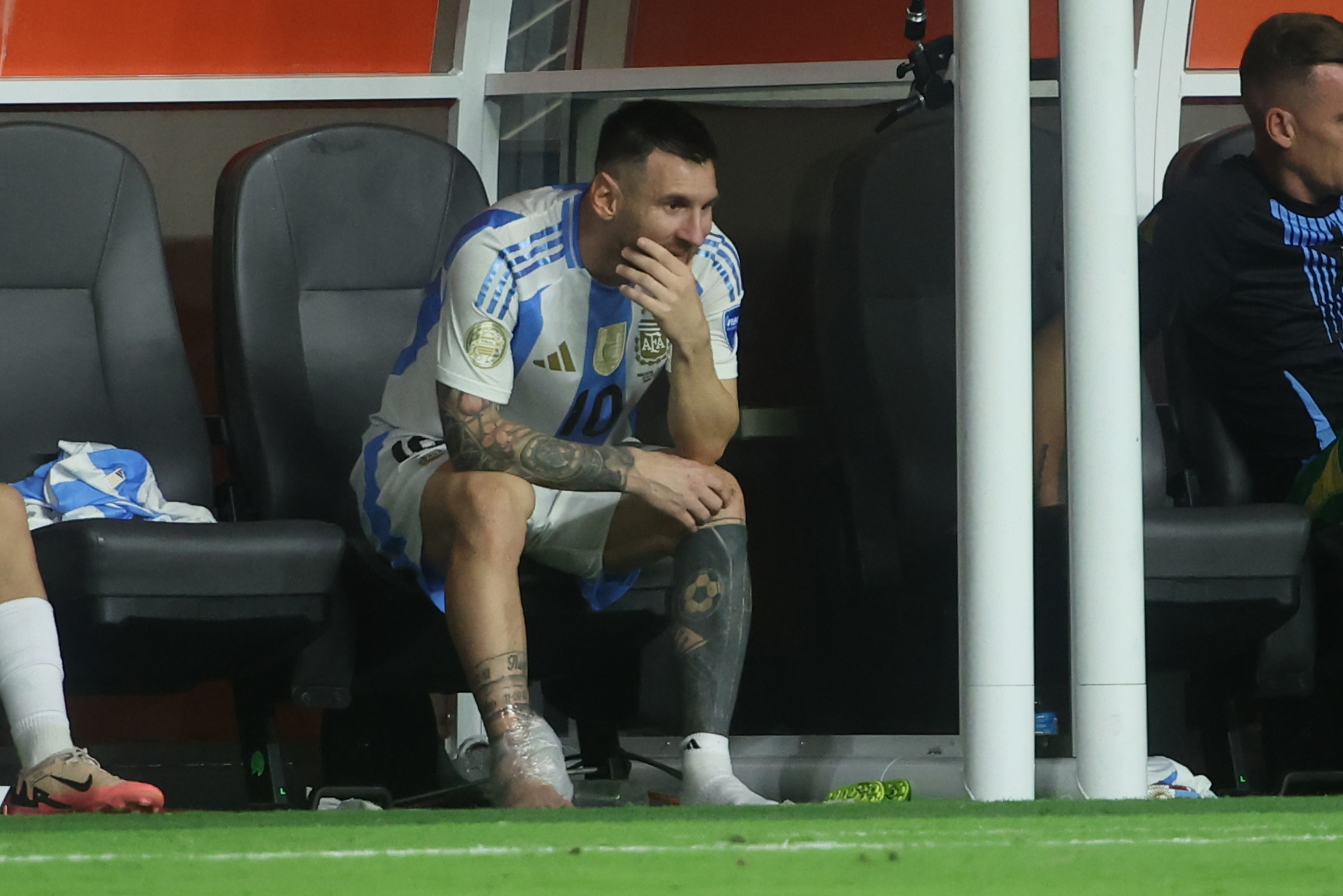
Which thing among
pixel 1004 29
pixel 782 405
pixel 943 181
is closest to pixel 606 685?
pixel 782 405

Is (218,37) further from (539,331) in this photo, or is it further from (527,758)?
(527,758)

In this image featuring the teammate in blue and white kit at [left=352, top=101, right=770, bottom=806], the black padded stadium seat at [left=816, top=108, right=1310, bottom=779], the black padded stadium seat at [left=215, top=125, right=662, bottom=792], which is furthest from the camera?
the black padded stadium seat at [left=816, top=108, right=1310, bottom=779]

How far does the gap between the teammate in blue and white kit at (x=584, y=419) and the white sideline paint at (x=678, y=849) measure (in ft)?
2.61

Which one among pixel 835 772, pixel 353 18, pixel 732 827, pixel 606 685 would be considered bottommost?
pixel 835 772

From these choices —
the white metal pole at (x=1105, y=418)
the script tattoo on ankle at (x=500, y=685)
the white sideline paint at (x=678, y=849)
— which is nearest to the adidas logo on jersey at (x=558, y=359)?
the script tattoo on ankle at (x=500, y=685)

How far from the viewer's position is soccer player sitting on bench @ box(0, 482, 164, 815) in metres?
1.70

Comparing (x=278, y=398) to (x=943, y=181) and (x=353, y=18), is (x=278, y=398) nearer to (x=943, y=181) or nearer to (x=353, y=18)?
(x=353, y=18)

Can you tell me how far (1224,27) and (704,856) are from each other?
2041 mm

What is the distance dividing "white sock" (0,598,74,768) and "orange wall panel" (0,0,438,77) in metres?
1.16

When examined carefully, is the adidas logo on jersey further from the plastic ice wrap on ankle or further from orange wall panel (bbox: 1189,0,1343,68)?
orange wall panel (bbox: 1189,0,1343,68)

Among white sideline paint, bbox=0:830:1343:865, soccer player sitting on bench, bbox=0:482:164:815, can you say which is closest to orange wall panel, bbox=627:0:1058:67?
Result: soccer player sitting on bench, bbox=0:482:164:815

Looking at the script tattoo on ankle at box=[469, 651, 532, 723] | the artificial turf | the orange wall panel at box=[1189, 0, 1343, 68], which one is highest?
the orange wall panel at box=[1189, 0, 1343, 68]

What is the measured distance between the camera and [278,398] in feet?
7.43

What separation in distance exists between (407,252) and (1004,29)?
1252 millimetres
